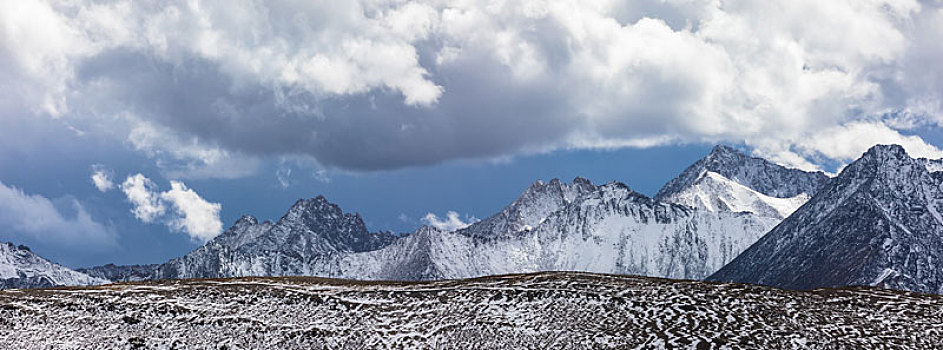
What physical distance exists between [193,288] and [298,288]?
29.7 ft

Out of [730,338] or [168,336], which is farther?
[168,336]

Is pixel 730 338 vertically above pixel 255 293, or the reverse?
pixel 255 293

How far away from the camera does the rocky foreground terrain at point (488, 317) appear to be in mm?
55156

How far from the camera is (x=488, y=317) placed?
2418 inches

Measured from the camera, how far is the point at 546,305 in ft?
204

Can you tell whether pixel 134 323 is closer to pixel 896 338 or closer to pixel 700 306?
pixel 700 306

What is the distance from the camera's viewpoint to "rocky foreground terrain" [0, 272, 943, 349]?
5516cm

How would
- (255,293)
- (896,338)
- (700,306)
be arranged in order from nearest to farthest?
(896,338)
(700,306)
(255,293)

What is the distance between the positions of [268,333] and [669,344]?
2851cm

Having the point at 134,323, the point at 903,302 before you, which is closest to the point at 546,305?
the point at 903,302

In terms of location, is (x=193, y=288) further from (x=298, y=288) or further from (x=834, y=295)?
(x=834, y=295)

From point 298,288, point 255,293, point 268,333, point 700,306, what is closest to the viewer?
point 700,306

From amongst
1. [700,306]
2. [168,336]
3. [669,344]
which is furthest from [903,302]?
[168,336]

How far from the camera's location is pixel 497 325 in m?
60.0
